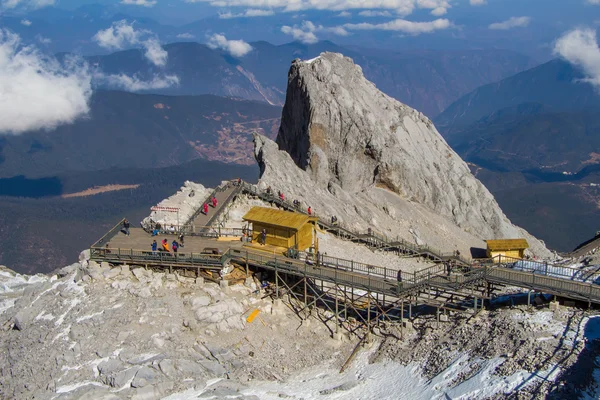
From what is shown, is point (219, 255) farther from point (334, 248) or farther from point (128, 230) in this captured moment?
point (334, 248)

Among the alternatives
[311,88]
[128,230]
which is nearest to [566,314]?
[128,230]

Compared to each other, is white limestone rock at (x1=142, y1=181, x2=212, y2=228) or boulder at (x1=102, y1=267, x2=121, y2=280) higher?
white limestone rock at (x1=142, y1=181, x2=212, y2=228)

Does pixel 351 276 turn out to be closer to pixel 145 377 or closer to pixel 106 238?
pixel 145 377

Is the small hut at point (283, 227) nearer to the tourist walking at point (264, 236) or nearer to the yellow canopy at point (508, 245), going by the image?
the tourist walking at point (264, 236)

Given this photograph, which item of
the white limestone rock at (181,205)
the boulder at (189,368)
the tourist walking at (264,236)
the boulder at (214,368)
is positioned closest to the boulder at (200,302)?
the boulder at (214,368)

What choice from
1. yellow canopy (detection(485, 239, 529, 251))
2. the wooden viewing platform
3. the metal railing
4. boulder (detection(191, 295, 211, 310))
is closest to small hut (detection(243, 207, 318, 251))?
the wooden viewing platform

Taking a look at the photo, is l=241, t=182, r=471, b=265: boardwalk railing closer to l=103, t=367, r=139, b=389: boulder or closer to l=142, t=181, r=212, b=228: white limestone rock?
l=142, t=181, r=212, b=228: white limestone rock
